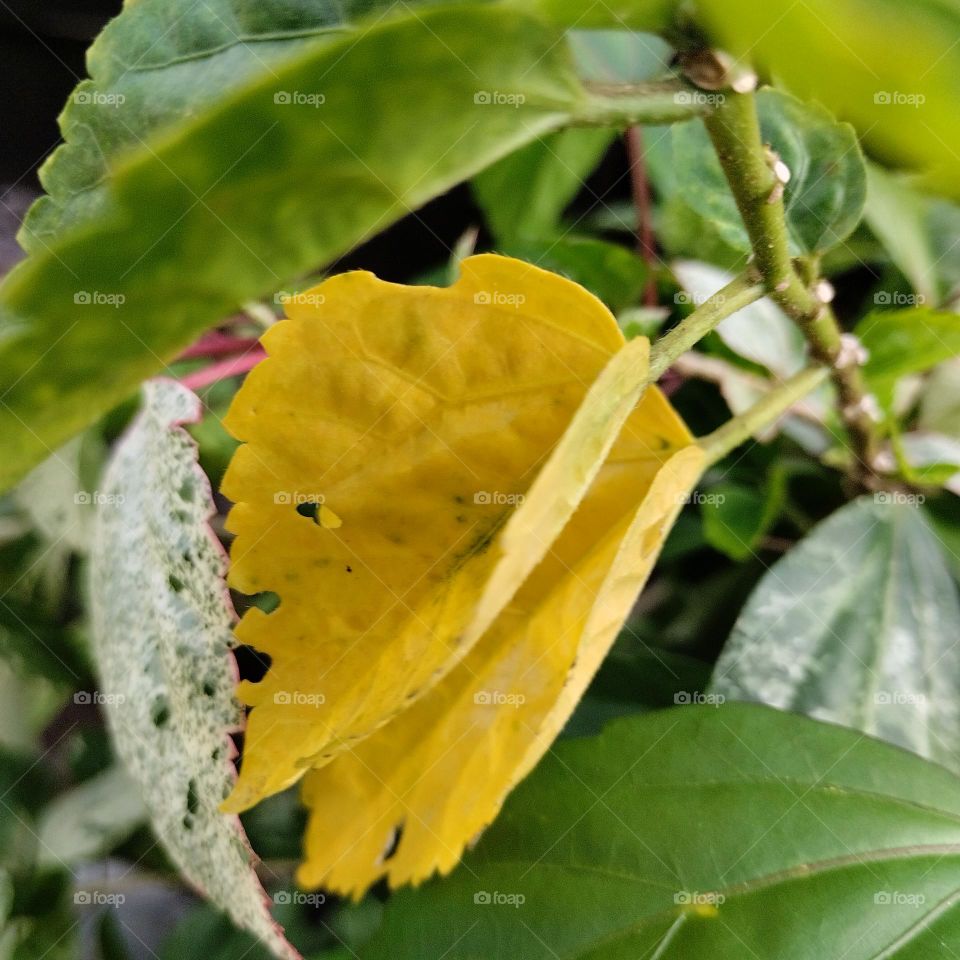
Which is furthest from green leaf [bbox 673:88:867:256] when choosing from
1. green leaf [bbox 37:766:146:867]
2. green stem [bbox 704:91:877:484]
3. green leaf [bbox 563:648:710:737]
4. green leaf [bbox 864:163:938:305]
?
green leaf [bbox 37:766:146:867]

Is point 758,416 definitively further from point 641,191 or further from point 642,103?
point 641,191

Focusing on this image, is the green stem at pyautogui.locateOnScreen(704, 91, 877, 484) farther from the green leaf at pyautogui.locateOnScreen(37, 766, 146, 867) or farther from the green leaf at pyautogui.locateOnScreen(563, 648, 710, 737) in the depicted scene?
the green leaf at pyautogui.locateOnScreen(37, 766, 146, 867)

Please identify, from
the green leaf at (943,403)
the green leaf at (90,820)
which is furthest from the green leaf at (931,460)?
the green leaf at (90,820)

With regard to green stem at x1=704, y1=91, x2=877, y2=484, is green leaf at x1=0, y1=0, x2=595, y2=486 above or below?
above

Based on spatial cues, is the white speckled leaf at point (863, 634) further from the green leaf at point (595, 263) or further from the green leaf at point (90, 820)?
the green leaf at point (90, 820)

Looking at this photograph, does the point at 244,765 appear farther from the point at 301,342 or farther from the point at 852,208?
the point at 852,208

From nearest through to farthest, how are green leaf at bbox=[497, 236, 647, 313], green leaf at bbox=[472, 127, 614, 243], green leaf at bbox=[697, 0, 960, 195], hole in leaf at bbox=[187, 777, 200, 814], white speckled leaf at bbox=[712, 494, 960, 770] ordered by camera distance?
green leaf at bbox=[697, 0, 960, 195] < hole in leaf at bbox=[187, 777, 200, 814] < white speckled leaf at bbox=[712, 494, 960, 770] < green leaf at bbox=[497, 236, 647, 313] < green leaf at bbox=[472, 127, 614, 243]

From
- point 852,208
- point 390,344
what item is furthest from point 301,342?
point 852,208
